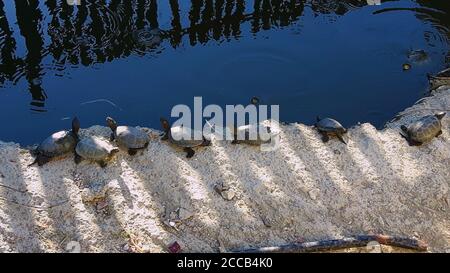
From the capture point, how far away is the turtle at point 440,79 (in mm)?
7332

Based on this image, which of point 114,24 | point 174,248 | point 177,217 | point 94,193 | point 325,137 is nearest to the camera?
point 174,248

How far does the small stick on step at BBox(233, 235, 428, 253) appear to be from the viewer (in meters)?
4.94

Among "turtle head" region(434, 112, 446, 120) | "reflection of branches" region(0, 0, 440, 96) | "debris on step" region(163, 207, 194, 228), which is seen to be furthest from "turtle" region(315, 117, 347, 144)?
"reflection of branches" region(0, 0, 440, 96)

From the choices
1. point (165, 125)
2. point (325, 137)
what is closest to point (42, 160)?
point (165, 125)

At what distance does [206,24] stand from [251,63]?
4.75 feet

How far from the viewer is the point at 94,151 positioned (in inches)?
225

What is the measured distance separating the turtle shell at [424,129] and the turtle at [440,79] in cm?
119

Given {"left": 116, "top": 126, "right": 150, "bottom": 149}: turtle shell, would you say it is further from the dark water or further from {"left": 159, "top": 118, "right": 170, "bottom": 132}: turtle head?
the dark water

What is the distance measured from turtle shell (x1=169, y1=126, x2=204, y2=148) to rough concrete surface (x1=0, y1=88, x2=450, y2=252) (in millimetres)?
140

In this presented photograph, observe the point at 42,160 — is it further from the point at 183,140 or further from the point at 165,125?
the point at 183,140

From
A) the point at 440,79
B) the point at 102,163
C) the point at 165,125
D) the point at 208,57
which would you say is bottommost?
the point at 102,163

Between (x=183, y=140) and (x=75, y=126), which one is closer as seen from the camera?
(x=183, y=140)

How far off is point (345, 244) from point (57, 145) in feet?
11.5

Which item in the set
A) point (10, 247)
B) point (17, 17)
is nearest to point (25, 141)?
point (10, 247)
